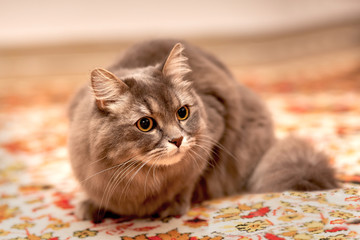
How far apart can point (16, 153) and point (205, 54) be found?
50.0 inches

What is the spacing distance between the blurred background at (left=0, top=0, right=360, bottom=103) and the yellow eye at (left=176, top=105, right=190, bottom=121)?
10.00ft

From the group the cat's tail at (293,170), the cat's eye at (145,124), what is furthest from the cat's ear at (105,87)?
the cat's tail at (293,170)

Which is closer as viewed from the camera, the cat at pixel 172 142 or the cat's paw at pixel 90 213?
the cat at pixel 172 142

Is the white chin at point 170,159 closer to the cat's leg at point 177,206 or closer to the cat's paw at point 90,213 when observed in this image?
the cat's leg at point 177,206

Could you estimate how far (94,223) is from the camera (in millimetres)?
1568

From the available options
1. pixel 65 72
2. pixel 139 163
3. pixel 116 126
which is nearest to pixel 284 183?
pixel 139 163

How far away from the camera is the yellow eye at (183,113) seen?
1433 mm

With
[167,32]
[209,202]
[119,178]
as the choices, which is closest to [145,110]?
[119,178]

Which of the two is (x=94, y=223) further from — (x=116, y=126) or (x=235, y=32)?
(x=235, y=32)

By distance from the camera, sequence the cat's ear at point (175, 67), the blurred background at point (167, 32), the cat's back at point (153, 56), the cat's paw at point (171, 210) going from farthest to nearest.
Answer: the blurred background at point (167, 32) < the cat's back at point (153, 56) < the cat's paw at point (171, 210) < the cat's ear at point (175, 67)

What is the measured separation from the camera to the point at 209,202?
1733 mm

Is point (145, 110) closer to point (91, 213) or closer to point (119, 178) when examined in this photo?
point (119, 178)

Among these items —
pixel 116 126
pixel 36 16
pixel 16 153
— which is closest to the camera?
pixel 116 126

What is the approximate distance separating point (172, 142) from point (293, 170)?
605mm
